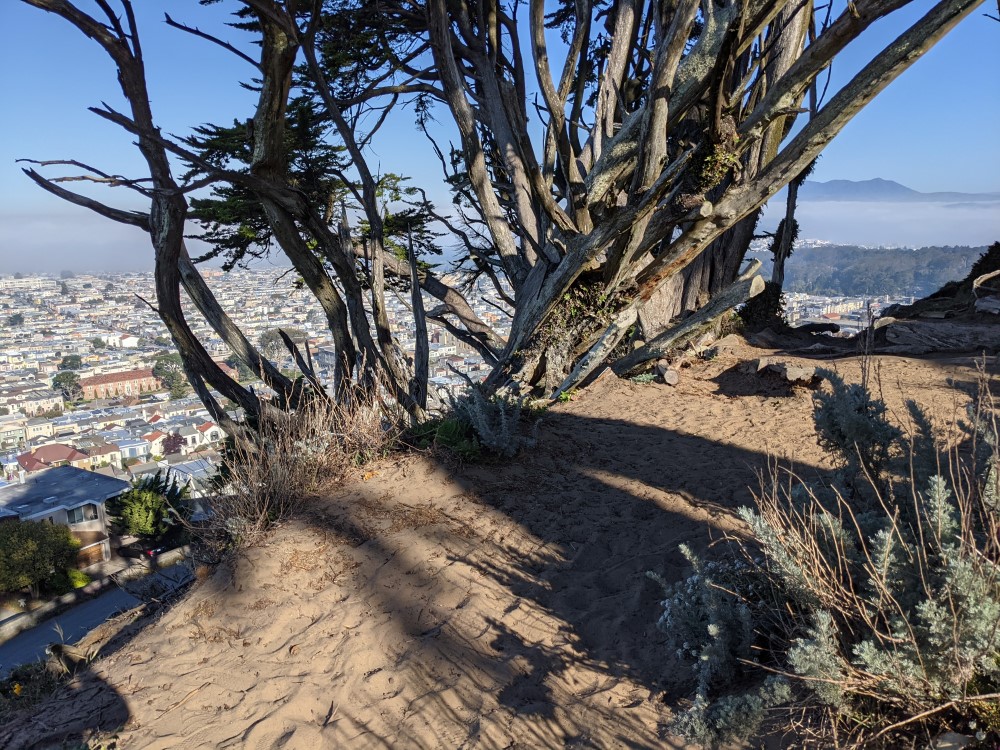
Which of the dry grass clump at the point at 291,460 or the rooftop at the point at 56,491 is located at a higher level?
the dry grass clump at the point at 291,460

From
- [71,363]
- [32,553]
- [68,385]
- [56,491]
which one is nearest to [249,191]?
[32,553]

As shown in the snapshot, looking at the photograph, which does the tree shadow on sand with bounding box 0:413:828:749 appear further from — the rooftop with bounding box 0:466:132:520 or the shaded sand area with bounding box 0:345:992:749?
the rooftop with bounding box 0:466:132:520

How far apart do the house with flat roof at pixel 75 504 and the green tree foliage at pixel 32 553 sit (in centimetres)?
49

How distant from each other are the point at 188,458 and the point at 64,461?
11.7 feet

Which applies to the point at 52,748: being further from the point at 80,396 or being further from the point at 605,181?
the point at 80,396

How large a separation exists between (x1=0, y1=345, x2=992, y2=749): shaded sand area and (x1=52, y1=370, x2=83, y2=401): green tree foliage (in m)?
33.5

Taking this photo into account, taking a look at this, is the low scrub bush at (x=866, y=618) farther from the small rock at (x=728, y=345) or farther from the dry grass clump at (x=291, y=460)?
the small rock at (x=728, y=345)

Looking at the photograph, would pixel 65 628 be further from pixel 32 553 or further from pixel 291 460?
pixel 291 460

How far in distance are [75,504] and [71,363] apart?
91.4ft

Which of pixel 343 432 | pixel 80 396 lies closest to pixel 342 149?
pixel 343 432

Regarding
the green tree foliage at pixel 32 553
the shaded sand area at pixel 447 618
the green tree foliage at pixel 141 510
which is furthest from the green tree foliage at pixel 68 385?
the shaded sand area at pixel 447 618

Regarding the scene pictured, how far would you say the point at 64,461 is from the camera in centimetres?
1894

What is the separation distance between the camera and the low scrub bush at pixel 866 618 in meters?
1.79

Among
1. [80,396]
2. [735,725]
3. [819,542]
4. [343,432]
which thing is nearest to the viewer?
[735,725]
